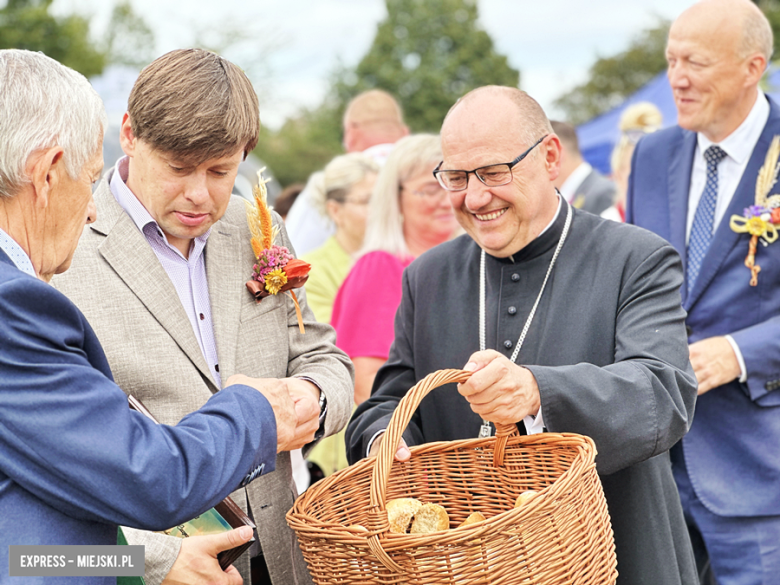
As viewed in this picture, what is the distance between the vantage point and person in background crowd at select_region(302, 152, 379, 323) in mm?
Result: 4609

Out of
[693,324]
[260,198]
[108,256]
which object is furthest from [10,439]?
[693,324]

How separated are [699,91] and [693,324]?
3.26ft

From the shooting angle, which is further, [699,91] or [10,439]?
[699,91]

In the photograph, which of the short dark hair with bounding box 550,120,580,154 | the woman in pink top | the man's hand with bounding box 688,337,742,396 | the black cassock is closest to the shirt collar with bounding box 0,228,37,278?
the black cassock

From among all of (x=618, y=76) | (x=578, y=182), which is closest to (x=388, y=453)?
(x=578, y=182)

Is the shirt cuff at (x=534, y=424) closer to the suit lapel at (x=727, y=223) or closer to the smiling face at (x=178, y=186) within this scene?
the smiling face at (x=178, y=186)

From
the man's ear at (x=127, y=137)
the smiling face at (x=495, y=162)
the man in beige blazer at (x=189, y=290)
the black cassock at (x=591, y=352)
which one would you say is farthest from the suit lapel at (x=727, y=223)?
the man's ear at (x=127, y=137)

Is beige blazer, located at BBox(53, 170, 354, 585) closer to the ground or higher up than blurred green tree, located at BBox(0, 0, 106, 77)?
closer to the ground

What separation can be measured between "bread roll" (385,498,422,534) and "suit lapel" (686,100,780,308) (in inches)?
72.7

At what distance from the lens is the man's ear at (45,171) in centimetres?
154

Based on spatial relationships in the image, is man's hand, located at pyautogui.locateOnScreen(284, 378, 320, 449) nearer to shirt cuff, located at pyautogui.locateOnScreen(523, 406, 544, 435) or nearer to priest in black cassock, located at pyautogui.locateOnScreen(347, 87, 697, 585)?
priest in black cassock, located at pyautogui.locateOnScreen(347, 87, 697, 585)

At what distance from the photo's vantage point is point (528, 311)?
8.39ft

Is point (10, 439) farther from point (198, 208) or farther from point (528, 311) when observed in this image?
point (528, 311)

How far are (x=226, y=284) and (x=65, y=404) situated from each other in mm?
956
